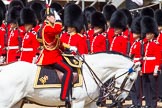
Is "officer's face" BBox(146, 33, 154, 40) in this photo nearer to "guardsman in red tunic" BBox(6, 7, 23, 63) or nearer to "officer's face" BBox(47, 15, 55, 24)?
"guardsman in red tunic" BBox(6, 7, 23, 63)

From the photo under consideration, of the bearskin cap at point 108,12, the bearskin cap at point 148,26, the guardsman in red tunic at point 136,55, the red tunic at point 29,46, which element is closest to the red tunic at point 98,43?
the guardsman in red tunic at point 136,55

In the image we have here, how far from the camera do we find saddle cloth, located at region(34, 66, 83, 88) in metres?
6.40

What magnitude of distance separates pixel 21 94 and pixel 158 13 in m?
5.54

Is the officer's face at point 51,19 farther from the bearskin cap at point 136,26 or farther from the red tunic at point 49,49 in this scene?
the bearskin cap at point 136,26

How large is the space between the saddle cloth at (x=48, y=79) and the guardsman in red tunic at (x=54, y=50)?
0.08 metres

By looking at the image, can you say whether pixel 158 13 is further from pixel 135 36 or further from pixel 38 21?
pixel 38 21

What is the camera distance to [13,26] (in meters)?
10.5

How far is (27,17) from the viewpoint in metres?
10.2

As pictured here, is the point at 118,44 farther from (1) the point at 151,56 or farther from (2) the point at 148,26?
(1) the point at 151,56

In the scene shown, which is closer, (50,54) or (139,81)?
(50,54)

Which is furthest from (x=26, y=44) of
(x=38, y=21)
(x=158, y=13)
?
(x=158, y=13)

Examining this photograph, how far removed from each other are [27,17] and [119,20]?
1.64 metres

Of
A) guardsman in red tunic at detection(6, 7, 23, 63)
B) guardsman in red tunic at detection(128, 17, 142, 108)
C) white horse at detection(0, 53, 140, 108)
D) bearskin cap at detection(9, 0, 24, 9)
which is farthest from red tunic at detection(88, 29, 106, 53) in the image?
white horse at detection(0, 53, 140, 108)

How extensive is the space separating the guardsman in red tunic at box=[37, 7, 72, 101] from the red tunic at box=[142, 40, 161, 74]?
9.08 ft
